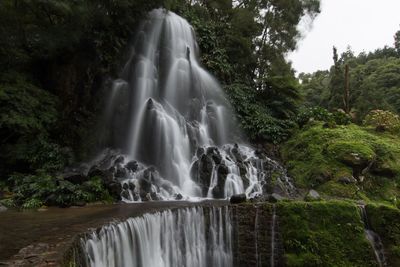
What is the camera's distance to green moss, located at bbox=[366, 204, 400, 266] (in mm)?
8328

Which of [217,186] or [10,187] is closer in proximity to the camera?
[10,187]

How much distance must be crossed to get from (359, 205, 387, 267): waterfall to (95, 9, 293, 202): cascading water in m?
3.96

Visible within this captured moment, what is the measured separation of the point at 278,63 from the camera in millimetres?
23891

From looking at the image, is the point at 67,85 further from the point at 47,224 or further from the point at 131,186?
the point at 47,224

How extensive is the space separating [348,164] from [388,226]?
15.7 ft

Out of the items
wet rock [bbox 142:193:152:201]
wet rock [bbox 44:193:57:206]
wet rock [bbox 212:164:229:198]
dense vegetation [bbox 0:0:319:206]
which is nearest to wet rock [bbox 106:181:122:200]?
dense vegetation [bbox 0:0:319:206]

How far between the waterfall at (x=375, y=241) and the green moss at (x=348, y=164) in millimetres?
3139

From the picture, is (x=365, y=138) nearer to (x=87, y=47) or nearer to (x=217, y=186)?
(x=217, y=186)

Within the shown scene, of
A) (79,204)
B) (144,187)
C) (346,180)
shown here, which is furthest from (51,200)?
(346,180)

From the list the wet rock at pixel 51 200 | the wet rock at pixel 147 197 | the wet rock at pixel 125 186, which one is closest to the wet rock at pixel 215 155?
the wet rock at pixel 147 197

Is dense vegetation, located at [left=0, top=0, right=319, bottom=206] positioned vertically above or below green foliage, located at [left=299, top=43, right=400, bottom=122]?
below

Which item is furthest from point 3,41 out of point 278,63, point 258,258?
point 278,63

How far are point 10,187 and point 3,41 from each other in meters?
5.88

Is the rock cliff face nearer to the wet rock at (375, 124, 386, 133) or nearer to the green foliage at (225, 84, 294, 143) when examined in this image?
the green foliage at (225, 84, 294, 143)
